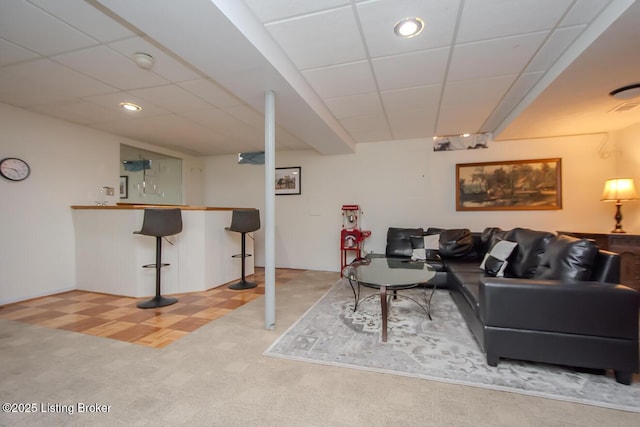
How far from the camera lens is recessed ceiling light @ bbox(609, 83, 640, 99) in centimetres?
257

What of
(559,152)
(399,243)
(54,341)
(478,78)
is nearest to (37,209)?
(54,341)

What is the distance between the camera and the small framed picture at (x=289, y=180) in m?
5.53

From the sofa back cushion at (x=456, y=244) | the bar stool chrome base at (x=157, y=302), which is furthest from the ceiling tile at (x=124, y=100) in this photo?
the sofa back cushion at (x=456, y=244)

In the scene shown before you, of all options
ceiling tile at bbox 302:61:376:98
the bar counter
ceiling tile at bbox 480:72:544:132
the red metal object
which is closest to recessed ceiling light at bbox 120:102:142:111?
the bar counter

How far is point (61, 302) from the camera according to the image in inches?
133

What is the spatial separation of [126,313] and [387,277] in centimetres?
287

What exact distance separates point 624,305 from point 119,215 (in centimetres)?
499

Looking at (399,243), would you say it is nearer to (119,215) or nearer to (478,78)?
(478,78)

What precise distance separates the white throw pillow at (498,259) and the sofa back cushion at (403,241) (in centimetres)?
117

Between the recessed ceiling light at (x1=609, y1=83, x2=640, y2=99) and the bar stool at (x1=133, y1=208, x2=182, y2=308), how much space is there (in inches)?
193

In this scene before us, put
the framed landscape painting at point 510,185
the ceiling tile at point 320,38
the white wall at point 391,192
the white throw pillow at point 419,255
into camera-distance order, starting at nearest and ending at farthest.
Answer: the ceiling tile at point 320,38 < the white throw pillow at point 419,255 < the white wall at point 391,192 < the framed landscape painting at point 510,185

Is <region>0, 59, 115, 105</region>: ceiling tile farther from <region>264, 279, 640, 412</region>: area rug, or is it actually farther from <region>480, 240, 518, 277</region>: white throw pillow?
<region>480, 240, 518, 277</region>: white throw pillow

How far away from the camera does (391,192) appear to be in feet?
16.3

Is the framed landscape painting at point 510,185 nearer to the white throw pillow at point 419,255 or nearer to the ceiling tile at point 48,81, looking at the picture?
the white throw pillow at point 419,255
